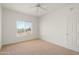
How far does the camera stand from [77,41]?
1.12m

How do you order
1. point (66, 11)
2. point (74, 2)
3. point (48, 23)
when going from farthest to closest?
1. point (48, 23)
2. point (66, 11)
3. point (74, 2)

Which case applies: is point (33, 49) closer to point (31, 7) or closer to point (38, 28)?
point (38, 28)

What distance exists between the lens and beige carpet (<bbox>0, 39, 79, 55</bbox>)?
107cm

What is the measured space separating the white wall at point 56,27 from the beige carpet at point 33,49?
95mm

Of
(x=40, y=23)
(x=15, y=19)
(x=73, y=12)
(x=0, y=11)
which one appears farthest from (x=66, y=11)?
(x=0, y=11)

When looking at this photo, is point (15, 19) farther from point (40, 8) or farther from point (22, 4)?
point (40, 8)

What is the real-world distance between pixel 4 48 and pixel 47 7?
0.83 metres

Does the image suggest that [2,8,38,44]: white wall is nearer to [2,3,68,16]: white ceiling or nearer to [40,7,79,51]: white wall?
[2,3,68,16]: white ceiling

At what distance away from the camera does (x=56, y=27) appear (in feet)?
3.90

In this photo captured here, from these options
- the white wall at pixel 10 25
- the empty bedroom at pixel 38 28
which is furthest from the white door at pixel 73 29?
the white wall at pixel 10 25

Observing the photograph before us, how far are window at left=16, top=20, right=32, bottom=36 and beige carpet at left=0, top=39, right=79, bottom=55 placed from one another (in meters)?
0.15

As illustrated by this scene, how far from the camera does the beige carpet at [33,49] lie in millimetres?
1073

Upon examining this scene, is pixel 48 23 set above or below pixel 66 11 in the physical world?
below

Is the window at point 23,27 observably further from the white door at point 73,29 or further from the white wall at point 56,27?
the white door at point 73,29
